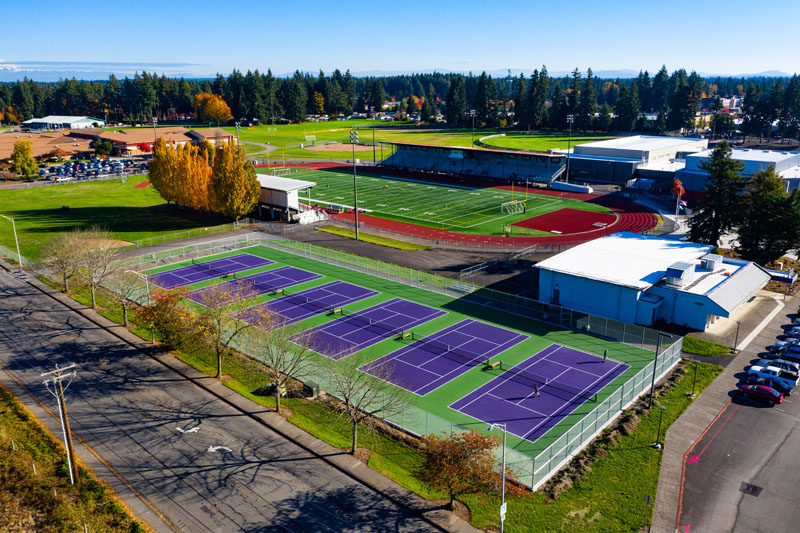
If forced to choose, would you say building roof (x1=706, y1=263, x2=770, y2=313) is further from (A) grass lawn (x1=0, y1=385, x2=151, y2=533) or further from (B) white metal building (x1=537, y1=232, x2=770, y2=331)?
(A) grass lawn (x1=0, y1=385, x2=151, y2=533)

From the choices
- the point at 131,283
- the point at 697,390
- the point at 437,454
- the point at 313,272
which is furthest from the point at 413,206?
the point at 437,454

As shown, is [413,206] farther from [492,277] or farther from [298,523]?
[298,523]

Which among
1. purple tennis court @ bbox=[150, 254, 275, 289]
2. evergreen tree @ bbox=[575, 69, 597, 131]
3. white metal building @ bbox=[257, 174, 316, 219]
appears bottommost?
purple tennis court @ bbox=[150, 254, 275, 289]

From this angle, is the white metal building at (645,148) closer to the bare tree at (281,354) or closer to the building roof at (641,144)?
the building roof at (641,144)

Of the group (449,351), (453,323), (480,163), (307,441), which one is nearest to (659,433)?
(449,351)

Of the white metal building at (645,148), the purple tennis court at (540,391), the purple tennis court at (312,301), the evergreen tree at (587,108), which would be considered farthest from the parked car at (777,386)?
the evergreen tree at (587,108)

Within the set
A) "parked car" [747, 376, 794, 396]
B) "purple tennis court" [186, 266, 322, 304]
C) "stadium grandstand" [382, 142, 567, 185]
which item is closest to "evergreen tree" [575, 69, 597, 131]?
"stadium grandstand" [382, 142, 567, 185]
